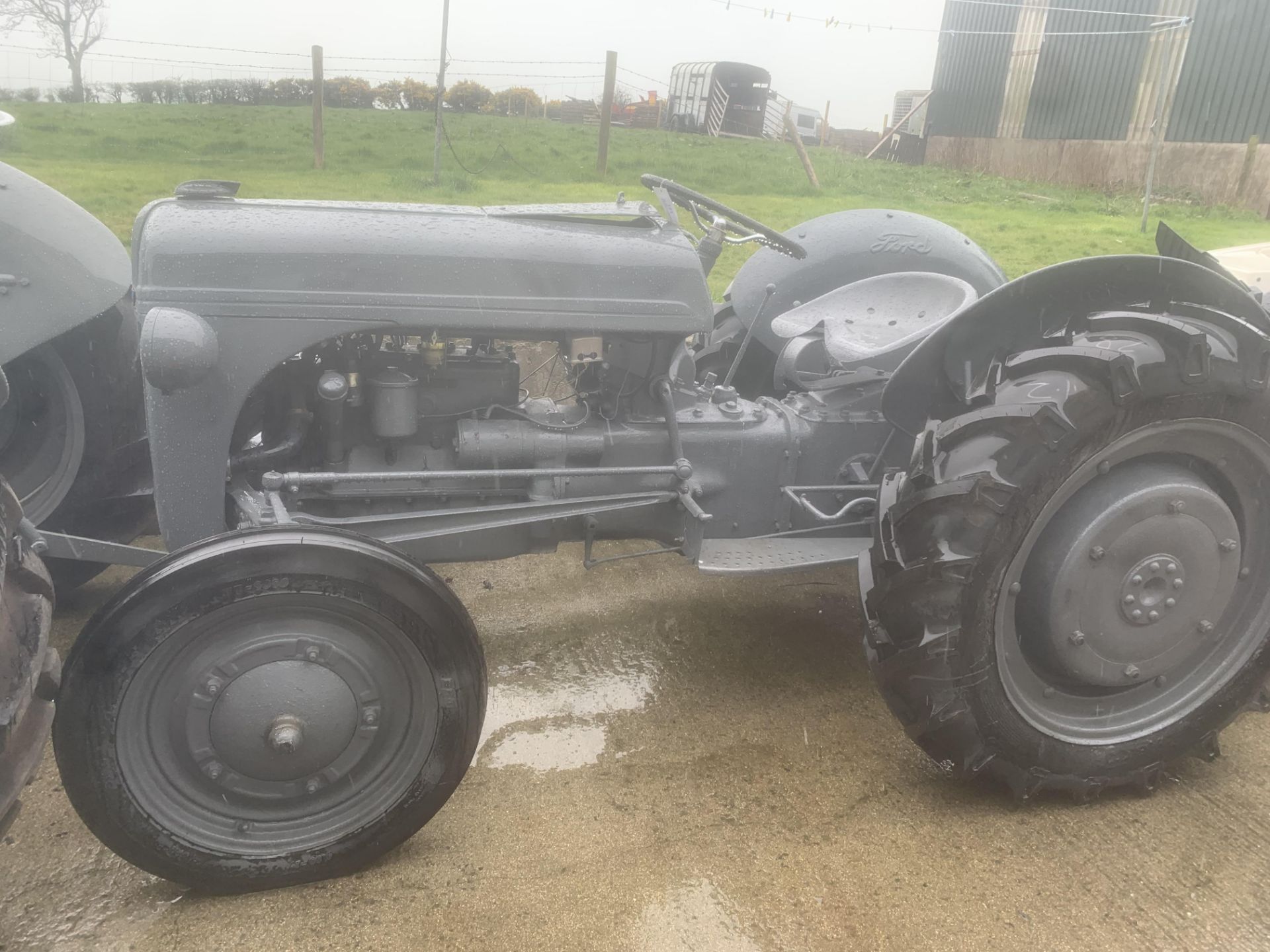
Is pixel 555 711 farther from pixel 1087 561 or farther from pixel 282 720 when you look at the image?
pixel 1087 561

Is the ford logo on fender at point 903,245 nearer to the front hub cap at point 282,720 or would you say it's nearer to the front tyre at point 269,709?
the front tyre at point 269,709

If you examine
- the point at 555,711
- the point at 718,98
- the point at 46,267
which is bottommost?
the point at 555,711

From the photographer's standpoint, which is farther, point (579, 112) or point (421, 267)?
point (579, 112)

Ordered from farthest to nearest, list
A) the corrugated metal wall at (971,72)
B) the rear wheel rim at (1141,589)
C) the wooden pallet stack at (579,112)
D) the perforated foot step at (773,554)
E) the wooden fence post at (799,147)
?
1. the corrugated metal wall at (971,72)
2. the wooden fence post at (799,147)
3. the wooden pallet stack at (579,112)
4. the perforated foot step at (773,554)
5. the rear wheel rim at (1141,589)

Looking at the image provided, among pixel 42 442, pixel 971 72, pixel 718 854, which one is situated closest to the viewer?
pixel 718 854

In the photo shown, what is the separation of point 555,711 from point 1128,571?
143 cm

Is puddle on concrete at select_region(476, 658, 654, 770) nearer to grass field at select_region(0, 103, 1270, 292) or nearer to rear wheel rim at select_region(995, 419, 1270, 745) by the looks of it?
rear wheel rim at select_region(995, 419, 1270, 745)

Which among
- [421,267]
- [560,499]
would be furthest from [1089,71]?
[421,267]

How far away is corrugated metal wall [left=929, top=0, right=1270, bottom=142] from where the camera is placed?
4.54 metres

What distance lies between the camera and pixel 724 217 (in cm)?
277

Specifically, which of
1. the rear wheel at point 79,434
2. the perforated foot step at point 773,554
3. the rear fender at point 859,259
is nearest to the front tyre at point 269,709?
the perforated foot step at point 773,554

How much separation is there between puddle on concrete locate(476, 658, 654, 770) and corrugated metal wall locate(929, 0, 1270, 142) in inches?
168

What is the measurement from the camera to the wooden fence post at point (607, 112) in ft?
14.4

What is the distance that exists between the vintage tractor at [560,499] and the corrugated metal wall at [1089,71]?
3.52 m
